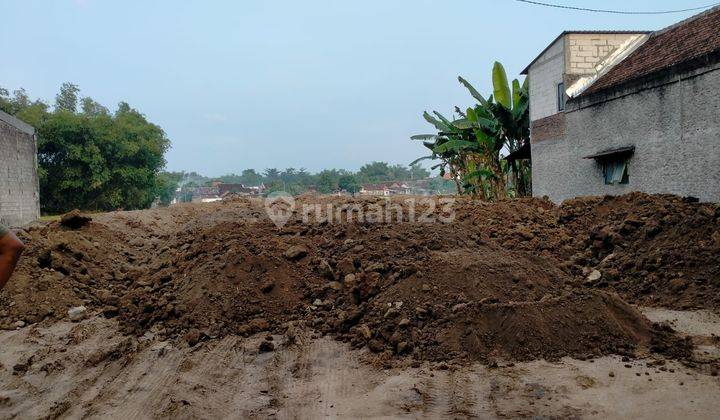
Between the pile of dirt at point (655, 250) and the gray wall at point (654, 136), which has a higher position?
the gray wall at point (654, 136)

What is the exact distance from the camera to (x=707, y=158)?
8992 mm

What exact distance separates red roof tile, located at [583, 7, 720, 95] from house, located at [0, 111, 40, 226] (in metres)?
14.8

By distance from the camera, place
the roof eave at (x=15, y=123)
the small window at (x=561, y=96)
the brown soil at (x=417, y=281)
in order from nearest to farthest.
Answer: the brown soil at (x=417, y=281), the roof eave at (x=15, y=123), the small window at (x=561, y=96)

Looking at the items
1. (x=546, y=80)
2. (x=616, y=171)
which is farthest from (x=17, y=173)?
(x=616, y=171)

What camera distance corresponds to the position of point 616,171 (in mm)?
11492

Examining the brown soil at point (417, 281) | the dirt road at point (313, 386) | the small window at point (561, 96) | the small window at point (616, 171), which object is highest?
the small window at point (561, 96)

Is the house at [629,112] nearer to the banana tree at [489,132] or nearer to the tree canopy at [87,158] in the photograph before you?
the banana tree at [489,132]

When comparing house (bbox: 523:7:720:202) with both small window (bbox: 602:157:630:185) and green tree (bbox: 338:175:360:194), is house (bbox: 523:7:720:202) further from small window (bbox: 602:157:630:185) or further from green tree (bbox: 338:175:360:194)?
green tree (bbox: 338:175:360:194)

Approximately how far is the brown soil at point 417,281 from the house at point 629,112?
1.12 metres

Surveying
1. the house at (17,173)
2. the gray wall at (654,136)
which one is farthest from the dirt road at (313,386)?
the house at (17,173)

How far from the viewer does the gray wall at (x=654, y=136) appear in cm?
897

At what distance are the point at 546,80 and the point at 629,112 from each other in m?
4.12

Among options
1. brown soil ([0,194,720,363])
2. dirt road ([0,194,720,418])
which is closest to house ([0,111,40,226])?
brown soil ([0,194,720,363])

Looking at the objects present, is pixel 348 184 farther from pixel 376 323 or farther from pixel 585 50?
A: pixel 376 323
